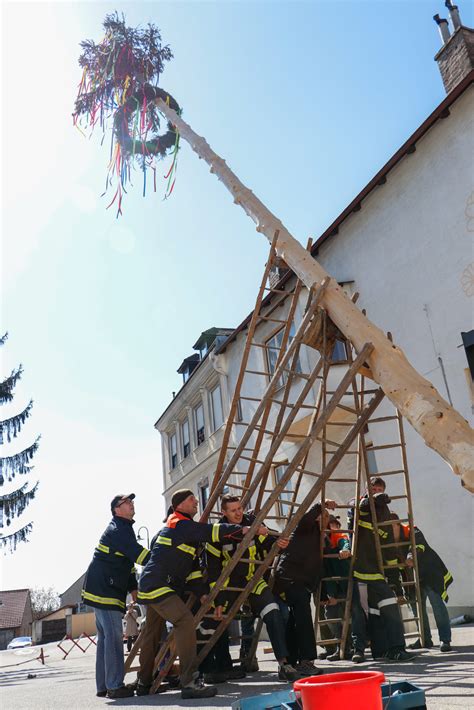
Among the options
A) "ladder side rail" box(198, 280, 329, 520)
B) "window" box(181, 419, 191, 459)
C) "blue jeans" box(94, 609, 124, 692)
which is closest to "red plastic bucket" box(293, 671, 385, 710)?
"blue jeans" box(94, 609, 124, 692)

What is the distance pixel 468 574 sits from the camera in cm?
1094

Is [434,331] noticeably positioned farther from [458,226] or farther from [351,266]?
[351,266]

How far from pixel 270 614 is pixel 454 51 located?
44.3 feet

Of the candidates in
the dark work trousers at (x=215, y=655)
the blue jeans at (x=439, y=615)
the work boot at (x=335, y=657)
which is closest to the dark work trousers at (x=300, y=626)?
the dark work trousers at (x=215, y=655)

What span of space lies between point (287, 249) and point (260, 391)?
1009 cm

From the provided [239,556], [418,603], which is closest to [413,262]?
[418,603]

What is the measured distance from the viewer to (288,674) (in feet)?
18.5

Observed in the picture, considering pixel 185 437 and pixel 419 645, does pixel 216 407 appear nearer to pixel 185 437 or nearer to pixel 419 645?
pixel 185 437

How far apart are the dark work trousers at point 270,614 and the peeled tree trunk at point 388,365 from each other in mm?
2138

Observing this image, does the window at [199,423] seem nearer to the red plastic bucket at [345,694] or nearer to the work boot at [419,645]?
the work boot at [419,645]

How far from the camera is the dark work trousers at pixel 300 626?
6.10 m

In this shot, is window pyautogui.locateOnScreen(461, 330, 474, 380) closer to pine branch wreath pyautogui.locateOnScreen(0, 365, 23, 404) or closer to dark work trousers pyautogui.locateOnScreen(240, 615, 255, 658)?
dark work trousers pyautogui.locateOnScreen(240, 615, 255, 658)

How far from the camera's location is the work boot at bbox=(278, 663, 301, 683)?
5629 mm

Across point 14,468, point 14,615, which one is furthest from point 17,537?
point 14,615
